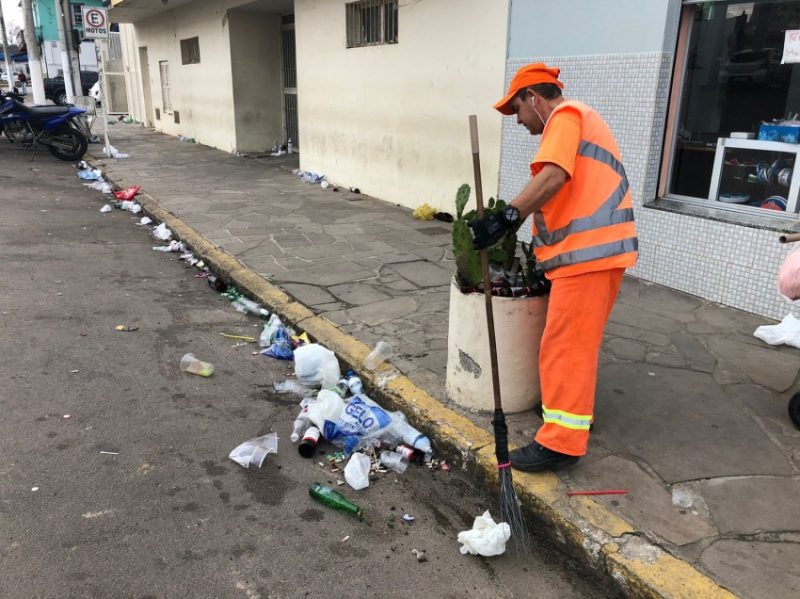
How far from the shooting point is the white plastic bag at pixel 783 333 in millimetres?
4172

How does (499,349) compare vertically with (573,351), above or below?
below

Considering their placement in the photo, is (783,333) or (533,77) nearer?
(533,77)

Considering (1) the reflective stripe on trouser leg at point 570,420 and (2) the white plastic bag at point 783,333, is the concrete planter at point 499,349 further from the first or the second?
(2) the white plastic bag at point 783,333

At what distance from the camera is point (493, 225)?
2586 mm

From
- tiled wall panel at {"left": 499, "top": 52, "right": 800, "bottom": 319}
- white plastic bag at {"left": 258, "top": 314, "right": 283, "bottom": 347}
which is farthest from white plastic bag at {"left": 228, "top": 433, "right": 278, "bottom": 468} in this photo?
tiled wall panel at {"left": 499, "top": 52, "right": 800, "bottom": 319}

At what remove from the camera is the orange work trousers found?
106 inches

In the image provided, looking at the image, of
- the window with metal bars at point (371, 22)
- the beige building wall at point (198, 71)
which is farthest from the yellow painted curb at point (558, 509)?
the beige building wall at point (198, 71)

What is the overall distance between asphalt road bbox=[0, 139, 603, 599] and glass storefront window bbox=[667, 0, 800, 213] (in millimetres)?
3456

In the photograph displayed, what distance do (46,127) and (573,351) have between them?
13459 mm

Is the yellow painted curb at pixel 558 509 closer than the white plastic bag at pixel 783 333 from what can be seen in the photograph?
Yes

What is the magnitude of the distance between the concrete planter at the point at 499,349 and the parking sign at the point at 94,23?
12931 mm

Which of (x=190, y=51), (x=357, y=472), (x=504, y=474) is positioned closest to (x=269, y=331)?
(x=357, y=472)

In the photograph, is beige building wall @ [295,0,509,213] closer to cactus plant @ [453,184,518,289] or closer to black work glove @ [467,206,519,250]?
cactus plant @ [453,184,518,289]

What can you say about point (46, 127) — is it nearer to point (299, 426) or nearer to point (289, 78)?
point (289, 78)
